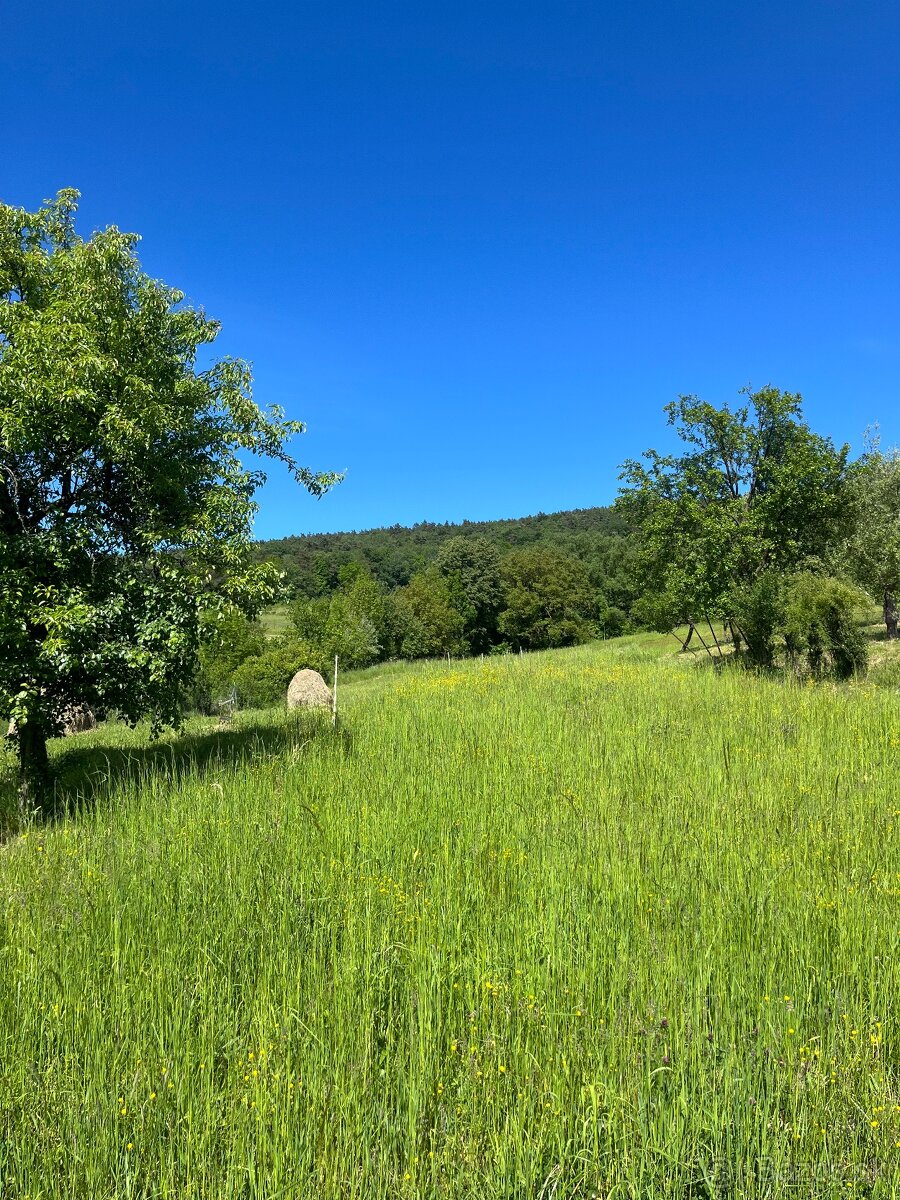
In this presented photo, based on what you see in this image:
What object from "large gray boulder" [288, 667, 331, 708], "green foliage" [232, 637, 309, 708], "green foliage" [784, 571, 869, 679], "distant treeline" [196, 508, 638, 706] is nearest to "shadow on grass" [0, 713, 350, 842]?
"large gray boulder" [288, 667, 331, 708]

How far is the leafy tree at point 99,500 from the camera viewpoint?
6695 millimetres

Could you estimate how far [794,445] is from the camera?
19.3 m

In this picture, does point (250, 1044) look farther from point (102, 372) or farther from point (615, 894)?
point (102, 372)

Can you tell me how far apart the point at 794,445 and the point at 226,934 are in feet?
68.6

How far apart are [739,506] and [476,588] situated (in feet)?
202

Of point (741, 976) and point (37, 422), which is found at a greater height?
point (37, 422)

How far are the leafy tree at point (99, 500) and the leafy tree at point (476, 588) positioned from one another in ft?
230

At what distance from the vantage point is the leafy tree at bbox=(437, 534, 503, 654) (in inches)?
3147

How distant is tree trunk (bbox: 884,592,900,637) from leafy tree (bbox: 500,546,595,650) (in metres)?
46.0

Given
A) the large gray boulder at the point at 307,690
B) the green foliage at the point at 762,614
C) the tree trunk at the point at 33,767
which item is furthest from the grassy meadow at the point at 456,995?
the large gray boulder at the point at 307,690

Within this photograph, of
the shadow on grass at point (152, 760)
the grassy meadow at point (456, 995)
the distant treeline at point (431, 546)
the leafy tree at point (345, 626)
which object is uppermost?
the distant treeline at point (431, 546)

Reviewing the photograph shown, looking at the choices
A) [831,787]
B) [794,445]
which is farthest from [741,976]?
[794,445]

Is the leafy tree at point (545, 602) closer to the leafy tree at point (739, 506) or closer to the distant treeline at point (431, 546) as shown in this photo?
the distant treeline at point (431, 546)

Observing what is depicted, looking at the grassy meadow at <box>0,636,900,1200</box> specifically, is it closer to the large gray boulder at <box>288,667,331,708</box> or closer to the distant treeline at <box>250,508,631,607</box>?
the large gray boulder at <box>288,667,331,708</box>
